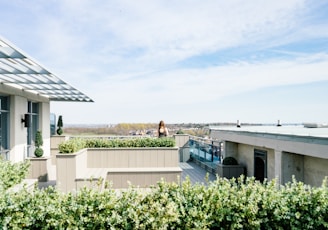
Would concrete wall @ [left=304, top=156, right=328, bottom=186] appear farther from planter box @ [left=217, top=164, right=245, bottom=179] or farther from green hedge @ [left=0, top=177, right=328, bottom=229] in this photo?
planter box @ [left=217, top=164, right=245, bottom=179]

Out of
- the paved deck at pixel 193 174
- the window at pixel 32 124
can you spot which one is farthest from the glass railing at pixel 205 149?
the window at pixel 32 124

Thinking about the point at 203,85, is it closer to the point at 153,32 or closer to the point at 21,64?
the point at 153,32

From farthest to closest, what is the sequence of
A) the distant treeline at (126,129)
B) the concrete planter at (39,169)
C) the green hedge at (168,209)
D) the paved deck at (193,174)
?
the distant treeline at (126,129), the concrete planter at (39,169), the paved deck at (193,174), the green hedge at (168,209)

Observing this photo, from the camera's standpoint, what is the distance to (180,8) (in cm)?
915

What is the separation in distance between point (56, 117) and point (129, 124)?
3943 mm

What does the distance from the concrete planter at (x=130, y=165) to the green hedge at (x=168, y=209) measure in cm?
536

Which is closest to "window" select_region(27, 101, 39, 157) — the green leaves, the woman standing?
the woman standing

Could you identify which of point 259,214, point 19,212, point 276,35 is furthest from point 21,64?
point 276,35

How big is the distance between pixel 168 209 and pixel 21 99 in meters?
9.34

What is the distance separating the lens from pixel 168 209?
2.90 m

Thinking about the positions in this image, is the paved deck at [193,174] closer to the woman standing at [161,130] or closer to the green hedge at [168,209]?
the woman standing at [161,130]

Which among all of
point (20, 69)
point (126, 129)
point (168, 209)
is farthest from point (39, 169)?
point (168, 209)

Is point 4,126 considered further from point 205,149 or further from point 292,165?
point 292,165

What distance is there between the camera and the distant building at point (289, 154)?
17.9 feet
